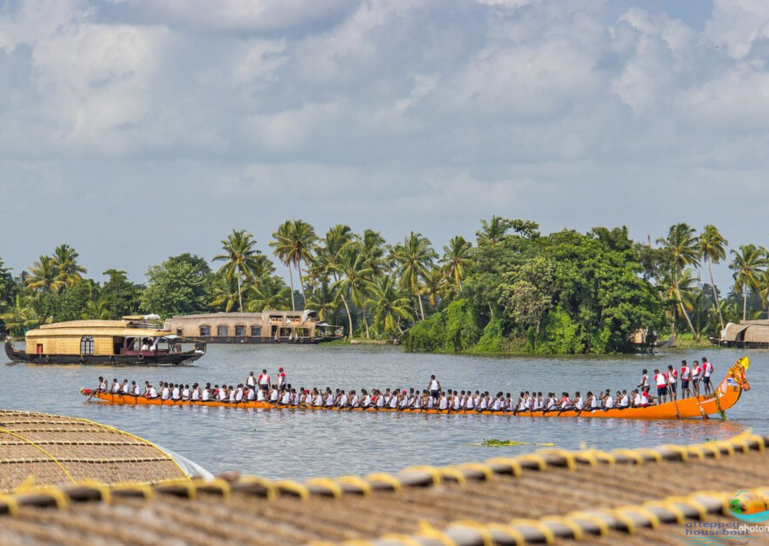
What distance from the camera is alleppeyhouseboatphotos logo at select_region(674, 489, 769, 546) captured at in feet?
23.6

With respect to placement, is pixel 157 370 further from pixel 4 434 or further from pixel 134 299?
pixel 4 434

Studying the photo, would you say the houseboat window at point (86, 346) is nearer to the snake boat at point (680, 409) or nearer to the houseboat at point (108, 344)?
the houseboat at point (108, 344)

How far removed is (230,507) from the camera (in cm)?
654

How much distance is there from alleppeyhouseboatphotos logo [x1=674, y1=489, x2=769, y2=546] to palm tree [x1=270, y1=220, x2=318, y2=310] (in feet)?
332

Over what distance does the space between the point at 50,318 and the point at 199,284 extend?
17048mm

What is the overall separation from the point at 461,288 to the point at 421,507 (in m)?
77.0

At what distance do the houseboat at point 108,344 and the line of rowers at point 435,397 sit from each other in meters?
24.8

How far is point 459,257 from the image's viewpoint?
10181cm

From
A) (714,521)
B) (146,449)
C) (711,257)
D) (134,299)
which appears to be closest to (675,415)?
(146,449)

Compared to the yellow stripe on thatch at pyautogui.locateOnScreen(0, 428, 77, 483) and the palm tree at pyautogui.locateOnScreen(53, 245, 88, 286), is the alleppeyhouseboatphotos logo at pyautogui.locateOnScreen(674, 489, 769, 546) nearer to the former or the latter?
the yellow stripe on thatch at pyautogui.locateOnScreen(0, 428, 77, 483)

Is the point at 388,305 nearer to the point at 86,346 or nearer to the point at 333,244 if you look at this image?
the point at 333,244

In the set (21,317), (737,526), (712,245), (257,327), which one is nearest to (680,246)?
(712,245)

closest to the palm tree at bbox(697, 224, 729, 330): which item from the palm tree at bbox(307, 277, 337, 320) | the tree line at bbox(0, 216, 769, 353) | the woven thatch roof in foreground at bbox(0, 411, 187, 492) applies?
the tree line at bbox(0, 216, 769, 353)

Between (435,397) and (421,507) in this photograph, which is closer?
(421,507)
